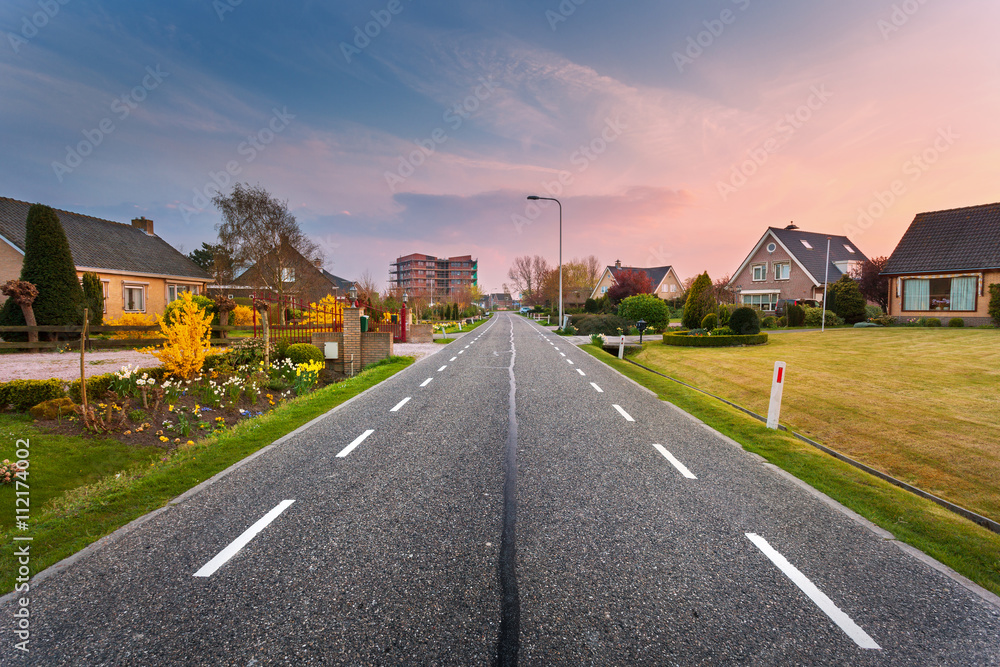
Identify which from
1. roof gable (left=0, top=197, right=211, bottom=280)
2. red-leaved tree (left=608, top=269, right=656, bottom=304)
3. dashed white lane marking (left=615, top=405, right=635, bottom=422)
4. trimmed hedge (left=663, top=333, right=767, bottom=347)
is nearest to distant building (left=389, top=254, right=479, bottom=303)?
red-leaved tree (left=608, top=269, right=656, bottom=304)

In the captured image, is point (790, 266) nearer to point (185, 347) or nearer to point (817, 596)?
point (817, 596)

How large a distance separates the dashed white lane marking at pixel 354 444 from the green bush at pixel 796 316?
1303 inches

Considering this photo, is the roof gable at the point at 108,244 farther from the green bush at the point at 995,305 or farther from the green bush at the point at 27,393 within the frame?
the green bush at the point at 995,305

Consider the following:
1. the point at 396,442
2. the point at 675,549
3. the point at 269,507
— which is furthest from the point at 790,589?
the point at 396,442

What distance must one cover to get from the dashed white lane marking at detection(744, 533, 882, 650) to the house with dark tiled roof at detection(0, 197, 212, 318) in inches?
1015

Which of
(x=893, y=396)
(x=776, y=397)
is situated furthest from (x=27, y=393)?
(x=893, y=396)

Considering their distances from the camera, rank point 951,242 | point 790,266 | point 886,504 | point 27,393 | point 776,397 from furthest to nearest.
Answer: point 790,266
point 951,242
point 776,397
point 27,393
point 886,504

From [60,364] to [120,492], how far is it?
36.9ft

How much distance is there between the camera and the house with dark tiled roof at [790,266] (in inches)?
1439

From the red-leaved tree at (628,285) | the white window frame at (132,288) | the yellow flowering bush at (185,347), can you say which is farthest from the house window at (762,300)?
the white window frame at (132,288)

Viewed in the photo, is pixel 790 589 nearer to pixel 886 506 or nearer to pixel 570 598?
pixel 570 598

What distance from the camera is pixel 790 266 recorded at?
1494 inches

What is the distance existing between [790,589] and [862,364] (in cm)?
1473

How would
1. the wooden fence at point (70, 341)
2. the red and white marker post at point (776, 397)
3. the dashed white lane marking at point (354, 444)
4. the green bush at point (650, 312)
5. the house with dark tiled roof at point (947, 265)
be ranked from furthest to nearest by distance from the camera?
1. the green bush at point (650, 312)
2. the house with dark tiled roof at point (947, 265)
3. the wooden fence at point (70, 341)
4. the red and white marker post at point (776, 397)
5. the dashed white lane marking at point (354, 444)
